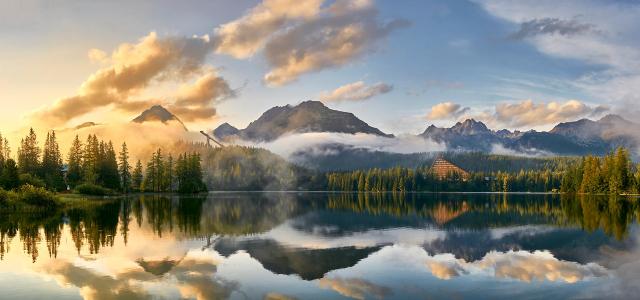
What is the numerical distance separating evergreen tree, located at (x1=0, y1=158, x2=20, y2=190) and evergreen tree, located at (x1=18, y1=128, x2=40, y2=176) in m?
55.6

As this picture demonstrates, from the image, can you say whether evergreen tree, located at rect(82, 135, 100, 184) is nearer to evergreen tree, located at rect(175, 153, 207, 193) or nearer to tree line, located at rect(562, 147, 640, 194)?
evergreen tree, located at rect(175, 153, 207, 193)

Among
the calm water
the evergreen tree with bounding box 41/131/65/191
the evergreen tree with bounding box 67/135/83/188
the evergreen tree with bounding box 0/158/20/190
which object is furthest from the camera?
the evergreen tree with bounding box 67/135/83/188

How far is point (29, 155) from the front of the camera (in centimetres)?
15500

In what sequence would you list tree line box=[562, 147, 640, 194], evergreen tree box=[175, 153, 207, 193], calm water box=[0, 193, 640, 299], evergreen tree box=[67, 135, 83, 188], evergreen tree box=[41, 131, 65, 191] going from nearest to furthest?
1. calm water box=[0, 193, 640, 299]
2. evergreen tree box=[41, 131, 65, 191]
3. evergreen tree box=[67, 135, 83, 188]
4. tree line box=[562, 147, 640, 194]
5. evergreen tree box=[175, 153, 207, 193]

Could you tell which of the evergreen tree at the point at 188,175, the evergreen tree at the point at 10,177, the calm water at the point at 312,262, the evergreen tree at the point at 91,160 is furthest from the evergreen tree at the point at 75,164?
the calm water at the point at 312,262

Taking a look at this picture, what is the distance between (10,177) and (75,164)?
202 feet

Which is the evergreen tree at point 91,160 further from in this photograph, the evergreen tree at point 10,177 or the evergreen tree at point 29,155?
the evergreen tree at point 10,177

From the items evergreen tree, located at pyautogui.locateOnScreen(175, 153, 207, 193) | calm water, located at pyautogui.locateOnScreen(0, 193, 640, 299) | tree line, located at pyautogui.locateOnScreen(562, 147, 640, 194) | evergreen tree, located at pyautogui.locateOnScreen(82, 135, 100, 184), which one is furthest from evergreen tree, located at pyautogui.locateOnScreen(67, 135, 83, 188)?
tree line, located at pyautogui.locateOnScreen(562, 147, 640, 194)

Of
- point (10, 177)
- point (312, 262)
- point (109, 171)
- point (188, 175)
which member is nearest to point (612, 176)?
point (188, 175)

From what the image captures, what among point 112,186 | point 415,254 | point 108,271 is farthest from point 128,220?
point 112,186

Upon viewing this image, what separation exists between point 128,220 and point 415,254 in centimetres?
4329

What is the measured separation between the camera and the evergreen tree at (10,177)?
325ft

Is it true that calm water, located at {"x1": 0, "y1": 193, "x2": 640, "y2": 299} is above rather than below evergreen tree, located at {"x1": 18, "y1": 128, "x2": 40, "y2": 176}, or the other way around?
below

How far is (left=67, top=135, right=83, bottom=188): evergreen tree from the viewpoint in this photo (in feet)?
507
